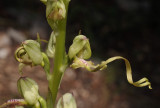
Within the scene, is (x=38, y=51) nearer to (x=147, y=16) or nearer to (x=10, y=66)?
(x=10, y=66)

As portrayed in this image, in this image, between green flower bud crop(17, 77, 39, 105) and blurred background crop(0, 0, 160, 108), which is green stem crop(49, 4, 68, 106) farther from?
blurred background crop(0, 0, 160, 108)

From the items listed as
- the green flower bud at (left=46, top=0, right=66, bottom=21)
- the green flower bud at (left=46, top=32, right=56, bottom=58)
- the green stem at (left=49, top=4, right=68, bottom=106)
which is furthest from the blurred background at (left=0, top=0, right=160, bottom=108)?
the green flower bud at (left=46, top=0, right=66, bottom=21)

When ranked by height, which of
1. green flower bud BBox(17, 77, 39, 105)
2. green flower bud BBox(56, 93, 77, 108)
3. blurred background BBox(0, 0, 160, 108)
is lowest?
blurred background BBox(0, 0, 160, 108)

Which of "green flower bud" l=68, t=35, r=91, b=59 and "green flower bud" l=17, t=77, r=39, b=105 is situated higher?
"green flower bud" l=68, t=35, r=91, b=59

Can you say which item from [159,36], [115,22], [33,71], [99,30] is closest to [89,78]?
[33,71]

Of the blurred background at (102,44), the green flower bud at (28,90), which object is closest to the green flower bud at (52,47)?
the green flower bud at (28,90)

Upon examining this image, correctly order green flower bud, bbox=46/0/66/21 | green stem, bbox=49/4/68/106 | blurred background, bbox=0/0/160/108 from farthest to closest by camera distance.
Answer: blurred background, bbox=0/0/160/108 < green stem, bbox=49/4/68/106 < green flower bud, bbox=46/0/66/21

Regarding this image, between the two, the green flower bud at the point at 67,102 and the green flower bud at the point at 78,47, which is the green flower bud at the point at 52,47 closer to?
the green flower bud at the point at 78,47
